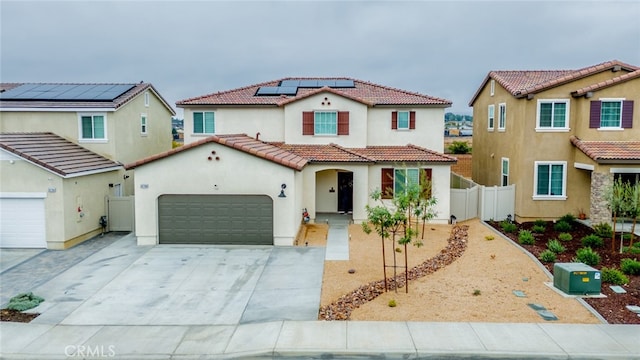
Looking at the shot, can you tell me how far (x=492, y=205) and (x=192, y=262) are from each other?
1407 centimetres

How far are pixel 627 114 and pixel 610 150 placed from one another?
6.80 feet

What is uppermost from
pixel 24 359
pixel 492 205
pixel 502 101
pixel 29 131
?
pixel 502 101

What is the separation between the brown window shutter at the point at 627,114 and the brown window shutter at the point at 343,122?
40.9 feet

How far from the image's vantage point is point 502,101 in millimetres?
24578

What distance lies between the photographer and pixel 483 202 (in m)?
22.2

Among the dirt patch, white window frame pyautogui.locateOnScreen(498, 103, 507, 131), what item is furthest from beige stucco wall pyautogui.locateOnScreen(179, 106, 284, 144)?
white window frame pyautogui.locateOnScreen(498, 103, 507, 131)

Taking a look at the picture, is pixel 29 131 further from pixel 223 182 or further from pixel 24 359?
pixel 24 359

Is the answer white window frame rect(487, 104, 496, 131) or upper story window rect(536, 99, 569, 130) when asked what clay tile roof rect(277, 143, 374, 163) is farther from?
white window frame rect(487, 104, 496, 131)

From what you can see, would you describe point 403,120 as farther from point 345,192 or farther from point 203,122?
point 203,122

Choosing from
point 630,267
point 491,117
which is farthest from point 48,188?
point 491,117

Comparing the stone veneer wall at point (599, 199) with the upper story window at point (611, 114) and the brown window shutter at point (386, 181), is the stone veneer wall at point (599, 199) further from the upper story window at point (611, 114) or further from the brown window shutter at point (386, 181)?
the brown window shutter at point (386, 181)

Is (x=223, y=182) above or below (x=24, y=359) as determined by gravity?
above

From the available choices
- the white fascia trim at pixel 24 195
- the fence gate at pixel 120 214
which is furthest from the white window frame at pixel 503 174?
the white fascia trim at pixel 24 195

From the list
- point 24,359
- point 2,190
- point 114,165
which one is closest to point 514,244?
point 24,359
